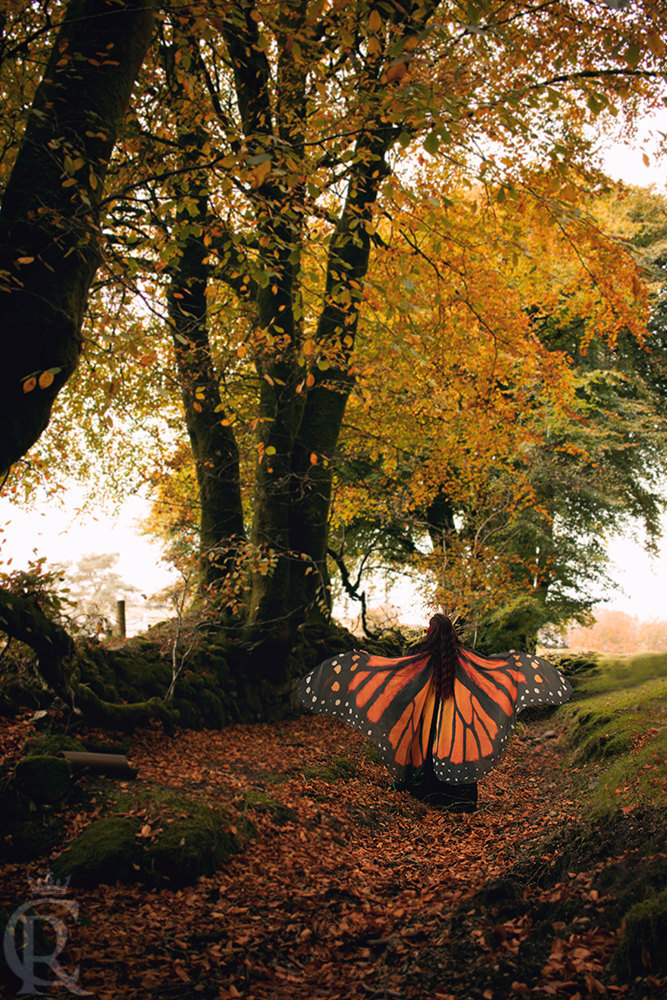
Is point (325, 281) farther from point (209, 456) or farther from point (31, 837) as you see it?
point (31, 837)

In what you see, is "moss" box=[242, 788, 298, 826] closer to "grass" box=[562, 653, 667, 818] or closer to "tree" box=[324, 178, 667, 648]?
"grass" box=[562, 653, 667, 818]

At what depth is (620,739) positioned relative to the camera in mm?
6578

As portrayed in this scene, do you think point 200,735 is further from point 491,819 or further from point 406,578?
point 406,578

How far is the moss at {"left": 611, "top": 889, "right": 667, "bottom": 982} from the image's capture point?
95.9 inches

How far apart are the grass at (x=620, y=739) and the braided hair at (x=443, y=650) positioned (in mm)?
1501

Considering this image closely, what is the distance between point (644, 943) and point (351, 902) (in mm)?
2259

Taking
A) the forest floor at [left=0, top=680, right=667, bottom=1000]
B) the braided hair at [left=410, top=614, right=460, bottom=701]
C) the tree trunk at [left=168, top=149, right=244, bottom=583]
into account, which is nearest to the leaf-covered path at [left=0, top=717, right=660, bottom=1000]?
the forest floor at [left=0, top=680, right=667, bottom=1000]

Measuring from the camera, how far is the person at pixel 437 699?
5.26 meters

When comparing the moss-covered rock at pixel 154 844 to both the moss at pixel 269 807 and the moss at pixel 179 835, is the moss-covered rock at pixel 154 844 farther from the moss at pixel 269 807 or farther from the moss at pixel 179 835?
the moss at pixel 269 807

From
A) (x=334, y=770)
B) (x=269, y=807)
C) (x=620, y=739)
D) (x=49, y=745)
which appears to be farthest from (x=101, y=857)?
(x=620, y=739)

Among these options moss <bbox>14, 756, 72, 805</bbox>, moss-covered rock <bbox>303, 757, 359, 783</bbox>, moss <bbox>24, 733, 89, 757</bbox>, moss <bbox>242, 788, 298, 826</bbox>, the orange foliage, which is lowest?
the orange foliage

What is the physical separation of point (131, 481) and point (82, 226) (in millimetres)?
11905

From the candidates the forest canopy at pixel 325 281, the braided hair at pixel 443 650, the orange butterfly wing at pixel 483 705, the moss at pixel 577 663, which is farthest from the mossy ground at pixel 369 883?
the moss at pixel 577 663

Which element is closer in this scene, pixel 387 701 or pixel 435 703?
pixel 435 703
